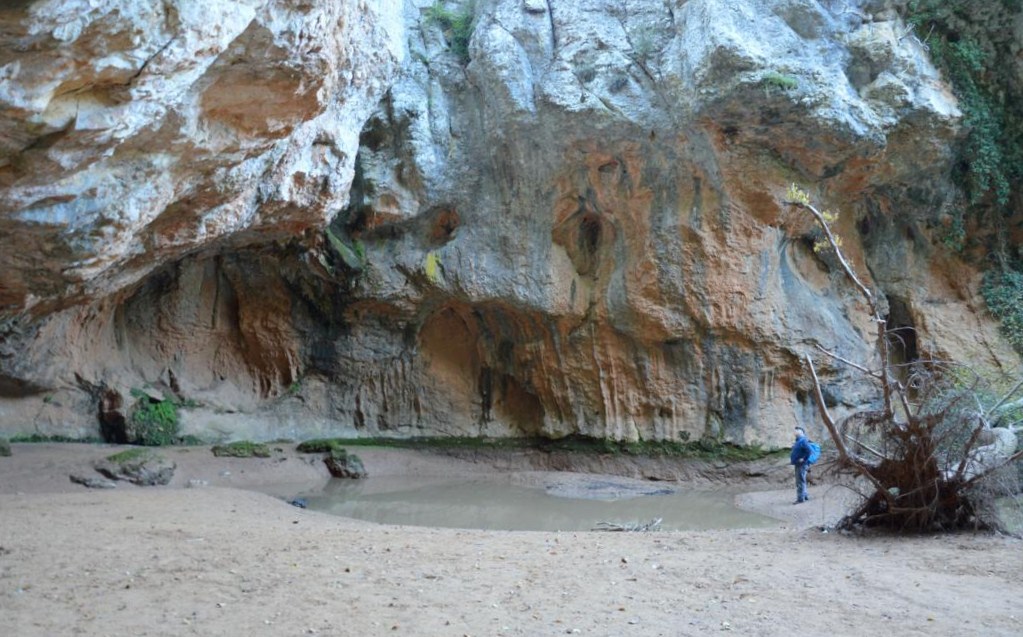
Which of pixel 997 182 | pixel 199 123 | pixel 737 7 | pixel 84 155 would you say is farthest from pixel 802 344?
pixel 84 155

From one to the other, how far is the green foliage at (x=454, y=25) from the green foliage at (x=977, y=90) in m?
8.83

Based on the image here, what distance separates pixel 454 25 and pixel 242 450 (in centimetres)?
966

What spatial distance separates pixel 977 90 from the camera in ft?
57.9

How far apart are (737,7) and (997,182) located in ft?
22.1

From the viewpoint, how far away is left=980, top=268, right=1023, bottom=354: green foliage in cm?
1811

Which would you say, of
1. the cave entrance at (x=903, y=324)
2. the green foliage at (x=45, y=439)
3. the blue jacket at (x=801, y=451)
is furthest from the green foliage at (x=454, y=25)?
the cave entrance at (x=903, y=324)

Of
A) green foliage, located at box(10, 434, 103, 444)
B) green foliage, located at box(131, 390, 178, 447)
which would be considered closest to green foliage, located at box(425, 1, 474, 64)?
green foliage, located at box(131, 390, 178, 447)

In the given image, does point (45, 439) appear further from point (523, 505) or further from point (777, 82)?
point (777, 82)

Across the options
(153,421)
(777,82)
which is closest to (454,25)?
(777,82)

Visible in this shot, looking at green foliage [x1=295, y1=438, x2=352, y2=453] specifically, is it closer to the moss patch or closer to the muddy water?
the muddy water

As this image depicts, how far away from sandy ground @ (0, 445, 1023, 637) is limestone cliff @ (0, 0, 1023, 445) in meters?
→ 6.42

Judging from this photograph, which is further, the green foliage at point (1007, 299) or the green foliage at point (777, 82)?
the green foliage at point (1007, 299)

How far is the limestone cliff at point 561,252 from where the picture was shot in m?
15.9

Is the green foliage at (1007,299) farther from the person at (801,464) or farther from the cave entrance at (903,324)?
the person at (801,464)
